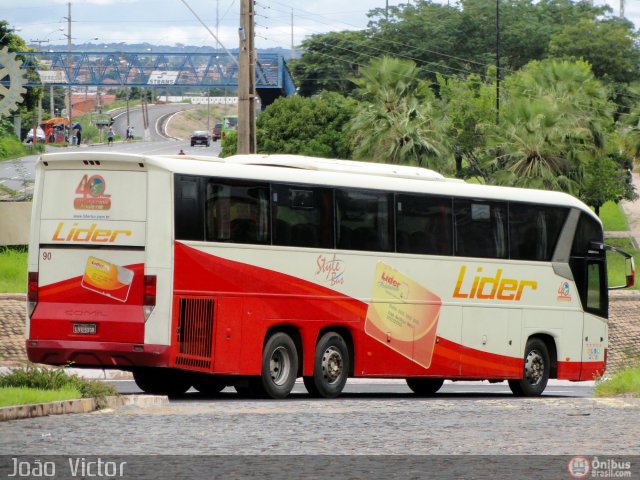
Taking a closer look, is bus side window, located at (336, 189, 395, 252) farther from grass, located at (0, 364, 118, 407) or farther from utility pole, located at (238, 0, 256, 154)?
utility pole, located at (238, 0, 256, 154)

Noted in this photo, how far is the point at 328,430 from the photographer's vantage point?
14.8 m

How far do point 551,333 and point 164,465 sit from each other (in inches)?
617

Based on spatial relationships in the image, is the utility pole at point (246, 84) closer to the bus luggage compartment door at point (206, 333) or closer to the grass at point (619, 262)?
the bus luggage compartment door at point (206, 333)

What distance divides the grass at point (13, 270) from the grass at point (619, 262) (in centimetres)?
2497

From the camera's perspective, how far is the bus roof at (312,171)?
63.4 ft

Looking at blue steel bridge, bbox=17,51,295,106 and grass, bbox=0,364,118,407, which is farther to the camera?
blue steel bridge, bbox=17,51,295,106

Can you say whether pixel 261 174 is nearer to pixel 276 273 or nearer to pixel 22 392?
pixel 276 273

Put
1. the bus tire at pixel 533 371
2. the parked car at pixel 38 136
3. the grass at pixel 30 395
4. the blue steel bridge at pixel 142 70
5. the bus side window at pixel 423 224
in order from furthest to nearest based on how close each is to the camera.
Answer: the parked car at pixel 38 136 → the blue steel bridge at pixel 142 70 → the bus tire at pixel 533 371 → the bus side window at pixel 423 224 → the grass at pixel 30 395

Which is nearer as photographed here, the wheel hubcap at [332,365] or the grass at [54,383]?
the grass at [54,383]

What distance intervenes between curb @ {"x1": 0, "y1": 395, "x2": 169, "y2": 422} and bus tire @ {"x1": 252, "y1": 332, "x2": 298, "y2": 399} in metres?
2.13

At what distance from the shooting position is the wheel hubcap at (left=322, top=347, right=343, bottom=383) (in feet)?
70.9

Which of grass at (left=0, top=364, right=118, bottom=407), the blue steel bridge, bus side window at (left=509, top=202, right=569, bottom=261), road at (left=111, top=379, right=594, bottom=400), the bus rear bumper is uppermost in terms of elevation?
the blue steel bridge

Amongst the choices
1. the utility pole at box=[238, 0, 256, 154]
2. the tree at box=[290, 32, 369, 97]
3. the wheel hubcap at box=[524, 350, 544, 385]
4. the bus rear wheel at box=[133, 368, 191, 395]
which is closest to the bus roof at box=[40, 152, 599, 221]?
the wheel hubcap at box=[524, 350, 544, 385]

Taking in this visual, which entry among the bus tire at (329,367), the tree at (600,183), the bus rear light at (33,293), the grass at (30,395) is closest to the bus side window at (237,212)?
the bus tire at (329,367)
